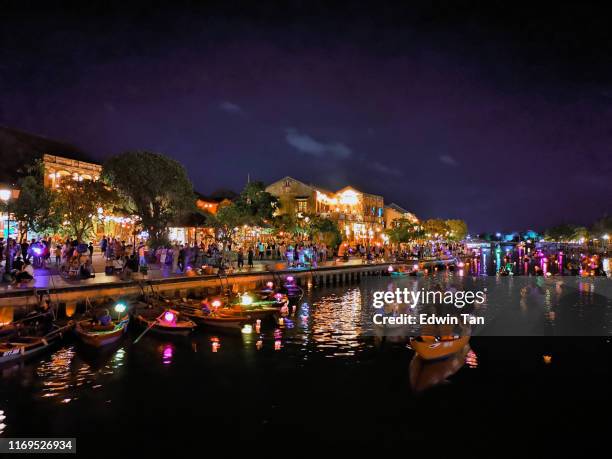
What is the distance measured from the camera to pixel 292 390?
1662 centimetres

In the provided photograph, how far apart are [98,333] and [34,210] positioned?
19.2m

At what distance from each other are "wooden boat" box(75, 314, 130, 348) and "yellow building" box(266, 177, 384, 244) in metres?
45.0

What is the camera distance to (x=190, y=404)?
1529 cm

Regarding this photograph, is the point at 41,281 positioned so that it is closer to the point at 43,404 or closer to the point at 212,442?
the point at 43,404

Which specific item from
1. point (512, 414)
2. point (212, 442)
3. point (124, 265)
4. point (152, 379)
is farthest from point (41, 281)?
point (512, 414)

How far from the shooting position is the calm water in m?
13.6

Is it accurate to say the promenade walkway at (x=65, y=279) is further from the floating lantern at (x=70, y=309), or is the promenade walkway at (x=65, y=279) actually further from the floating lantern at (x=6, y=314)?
the floating lantern at (x=70, y=309)

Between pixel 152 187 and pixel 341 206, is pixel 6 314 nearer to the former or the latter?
pixel 152 187

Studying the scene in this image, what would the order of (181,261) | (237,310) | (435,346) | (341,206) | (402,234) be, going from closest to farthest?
(435,346)
(237,310)
(181,261)
(341,206)
(402,234)

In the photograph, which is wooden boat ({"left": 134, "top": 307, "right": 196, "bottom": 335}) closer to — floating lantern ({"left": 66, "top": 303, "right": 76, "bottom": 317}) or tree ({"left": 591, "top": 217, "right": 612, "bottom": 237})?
floating lantern ({"left": 66, "top": 303, "right": 76, "bottom": 317})

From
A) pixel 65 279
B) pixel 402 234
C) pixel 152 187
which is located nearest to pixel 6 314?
pixel 65 279

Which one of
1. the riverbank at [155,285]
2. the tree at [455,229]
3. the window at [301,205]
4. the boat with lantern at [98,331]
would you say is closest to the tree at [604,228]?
the tree at [455,229]

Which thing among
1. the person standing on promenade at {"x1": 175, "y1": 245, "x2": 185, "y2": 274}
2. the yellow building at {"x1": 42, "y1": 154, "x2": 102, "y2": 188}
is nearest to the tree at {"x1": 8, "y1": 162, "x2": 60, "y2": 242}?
the yellow building at {"x1": 42, "y1": 154, "x2": 102, "y2": 188}

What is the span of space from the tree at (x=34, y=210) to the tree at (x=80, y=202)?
53 centimetres
